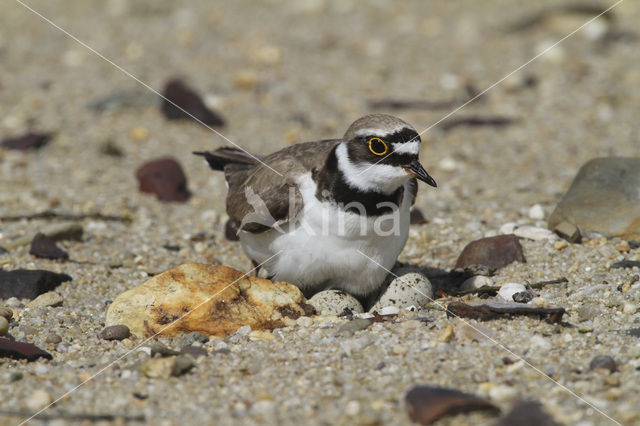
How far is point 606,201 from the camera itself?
18.4ft

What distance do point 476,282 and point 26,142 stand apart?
5.20 metres

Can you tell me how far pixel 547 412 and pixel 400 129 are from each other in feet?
5.91

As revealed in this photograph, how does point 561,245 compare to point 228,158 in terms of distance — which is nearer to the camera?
point 561,245

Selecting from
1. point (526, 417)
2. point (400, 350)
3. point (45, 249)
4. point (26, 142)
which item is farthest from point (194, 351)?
point (26, 142)

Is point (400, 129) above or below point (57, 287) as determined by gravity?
above

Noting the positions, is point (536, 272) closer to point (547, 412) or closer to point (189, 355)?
point (547, 412)

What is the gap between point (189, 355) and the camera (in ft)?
13.8

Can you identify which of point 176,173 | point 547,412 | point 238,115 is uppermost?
point 238,115

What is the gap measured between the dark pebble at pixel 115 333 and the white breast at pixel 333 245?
1006 mm

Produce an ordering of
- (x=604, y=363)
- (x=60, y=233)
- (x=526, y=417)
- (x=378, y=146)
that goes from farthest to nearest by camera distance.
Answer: (x=60, y=233) → (x=378, y=146) → (x=604, y=363) → (x=526, y=417)

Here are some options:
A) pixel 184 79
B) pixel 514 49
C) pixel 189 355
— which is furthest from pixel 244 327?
pixel 514 49

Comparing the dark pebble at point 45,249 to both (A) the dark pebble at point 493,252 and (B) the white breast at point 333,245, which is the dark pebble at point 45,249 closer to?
(B) the white breast at point 333,245

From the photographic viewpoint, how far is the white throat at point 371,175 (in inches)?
178

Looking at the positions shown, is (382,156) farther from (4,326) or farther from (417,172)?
(4,326)
